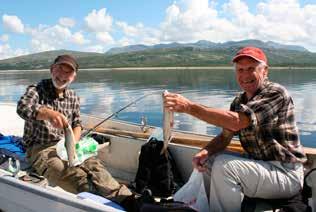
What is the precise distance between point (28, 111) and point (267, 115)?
2822 mm

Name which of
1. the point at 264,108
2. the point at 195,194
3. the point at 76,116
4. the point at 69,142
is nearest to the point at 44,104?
the point at 76,116

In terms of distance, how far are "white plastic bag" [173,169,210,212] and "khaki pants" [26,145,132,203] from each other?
31.7 inches

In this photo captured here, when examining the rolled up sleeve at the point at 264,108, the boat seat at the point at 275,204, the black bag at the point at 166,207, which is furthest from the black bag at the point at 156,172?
the rolled up sleeve at the point at 264,108

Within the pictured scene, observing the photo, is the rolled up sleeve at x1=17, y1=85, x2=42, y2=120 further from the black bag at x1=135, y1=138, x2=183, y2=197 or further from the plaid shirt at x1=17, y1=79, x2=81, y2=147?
the black bag at x1=135, y1=138, x2=183, y2=197

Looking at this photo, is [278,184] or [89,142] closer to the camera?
[278,184]

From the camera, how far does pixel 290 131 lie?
350 cm

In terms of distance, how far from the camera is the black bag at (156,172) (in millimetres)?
5086

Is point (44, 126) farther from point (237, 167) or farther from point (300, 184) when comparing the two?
point (300, 184)

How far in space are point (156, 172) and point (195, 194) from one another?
3.78ft

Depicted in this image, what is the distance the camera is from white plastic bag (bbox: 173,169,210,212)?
3.96 m

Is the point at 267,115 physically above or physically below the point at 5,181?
above

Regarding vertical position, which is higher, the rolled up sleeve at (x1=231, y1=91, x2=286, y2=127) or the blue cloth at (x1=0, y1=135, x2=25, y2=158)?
the rolled up sleeve at (x1=231, y1=91, x2=286, y2=127)

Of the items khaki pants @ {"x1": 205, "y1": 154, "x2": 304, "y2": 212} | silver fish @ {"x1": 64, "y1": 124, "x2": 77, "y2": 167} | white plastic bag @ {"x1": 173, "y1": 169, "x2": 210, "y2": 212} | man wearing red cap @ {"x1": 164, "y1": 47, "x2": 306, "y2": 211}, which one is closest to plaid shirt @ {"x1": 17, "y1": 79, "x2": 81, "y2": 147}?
silver fish @ {"x1": 64, "y1": 124, "x2": 77, "y2": 167}

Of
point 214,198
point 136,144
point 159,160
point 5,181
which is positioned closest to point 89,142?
point 136,144
